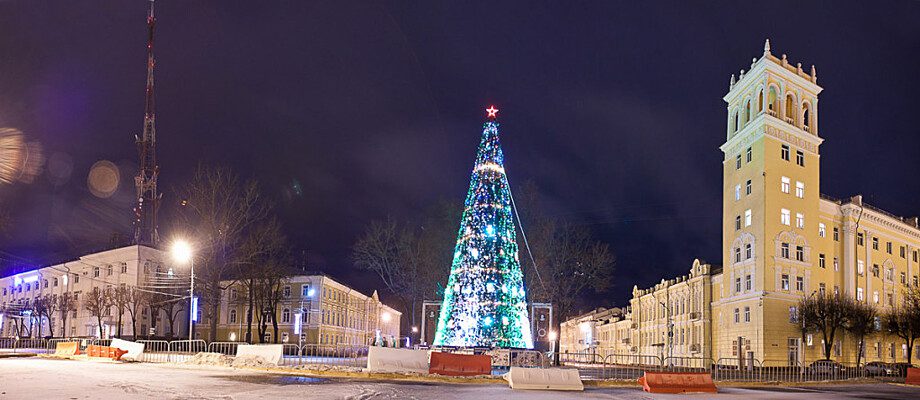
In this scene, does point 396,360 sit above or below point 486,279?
below

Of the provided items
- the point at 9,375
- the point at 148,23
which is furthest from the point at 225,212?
the point at 148,23

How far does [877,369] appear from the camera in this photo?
158ft

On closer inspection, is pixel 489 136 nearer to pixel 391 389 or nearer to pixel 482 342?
pixel 482 342

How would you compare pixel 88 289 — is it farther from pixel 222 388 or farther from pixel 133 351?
pixel 222 388

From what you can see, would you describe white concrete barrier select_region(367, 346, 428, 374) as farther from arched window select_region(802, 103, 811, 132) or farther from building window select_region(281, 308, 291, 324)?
building window select_region(281, 308, 291, 324)

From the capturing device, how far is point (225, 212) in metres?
45.9

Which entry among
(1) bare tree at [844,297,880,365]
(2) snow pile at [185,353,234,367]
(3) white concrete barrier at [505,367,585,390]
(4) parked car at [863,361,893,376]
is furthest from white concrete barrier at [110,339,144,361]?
(1) bare tree at [844,297,880,365]

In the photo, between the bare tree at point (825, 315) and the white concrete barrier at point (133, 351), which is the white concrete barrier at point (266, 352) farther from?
the bare tree at point (825, 315)

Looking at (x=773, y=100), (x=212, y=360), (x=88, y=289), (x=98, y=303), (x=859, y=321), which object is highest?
(x=773, y=100)

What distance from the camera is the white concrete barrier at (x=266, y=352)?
28.7 meters

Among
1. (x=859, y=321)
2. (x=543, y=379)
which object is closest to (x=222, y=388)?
(x=543, y=379)

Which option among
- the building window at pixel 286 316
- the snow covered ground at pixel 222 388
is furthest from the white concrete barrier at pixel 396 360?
the building window at pixel 286 316

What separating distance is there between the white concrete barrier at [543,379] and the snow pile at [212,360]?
40.5 ft

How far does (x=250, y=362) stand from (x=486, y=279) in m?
11.2
